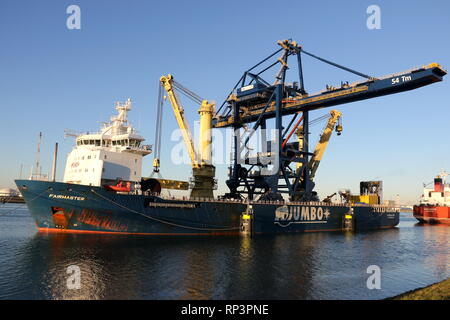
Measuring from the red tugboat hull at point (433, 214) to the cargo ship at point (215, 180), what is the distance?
117 feet

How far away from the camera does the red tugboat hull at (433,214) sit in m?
82.2

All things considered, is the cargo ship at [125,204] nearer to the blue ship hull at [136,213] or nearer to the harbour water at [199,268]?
the blue ship hull at [136,213]

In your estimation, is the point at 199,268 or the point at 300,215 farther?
the point at 300,215

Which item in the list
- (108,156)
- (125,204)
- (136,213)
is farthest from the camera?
(108,156)

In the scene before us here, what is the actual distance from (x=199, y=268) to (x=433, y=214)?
274 ft

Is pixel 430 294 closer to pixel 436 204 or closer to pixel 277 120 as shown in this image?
pixel 277 120

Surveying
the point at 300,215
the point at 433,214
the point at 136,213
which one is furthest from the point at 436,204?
the point at 136,213

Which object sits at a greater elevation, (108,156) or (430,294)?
(108,156)

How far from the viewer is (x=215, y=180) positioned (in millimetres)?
43312

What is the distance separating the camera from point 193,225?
36875mm

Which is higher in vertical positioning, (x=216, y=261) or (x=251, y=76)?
(x=251, y=76)

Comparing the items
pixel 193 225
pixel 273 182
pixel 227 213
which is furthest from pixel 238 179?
pixel 193 225
